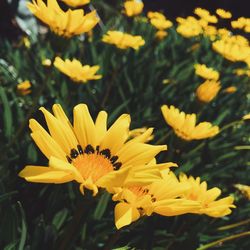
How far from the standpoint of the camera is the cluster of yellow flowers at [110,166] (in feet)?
1.59

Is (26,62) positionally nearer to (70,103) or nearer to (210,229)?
(70,103)

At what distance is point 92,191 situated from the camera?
0.52 metres

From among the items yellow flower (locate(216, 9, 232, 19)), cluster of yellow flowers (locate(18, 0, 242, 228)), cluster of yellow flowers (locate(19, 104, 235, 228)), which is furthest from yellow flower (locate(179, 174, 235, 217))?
yellow flower (locate(216, 9, 232, 19))

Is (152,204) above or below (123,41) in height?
above

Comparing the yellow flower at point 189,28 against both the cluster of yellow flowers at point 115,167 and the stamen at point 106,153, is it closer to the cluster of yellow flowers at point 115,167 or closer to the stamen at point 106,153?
the cluster of yellow flowers at point 115,167

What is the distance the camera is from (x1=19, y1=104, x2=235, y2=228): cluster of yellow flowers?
486 millimetres

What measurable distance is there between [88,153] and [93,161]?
35mm

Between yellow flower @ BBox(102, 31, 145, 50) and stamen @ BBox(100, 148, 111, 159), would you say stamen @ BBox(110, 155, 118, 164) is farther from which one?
yellow flower @ BBox(102, 31, 145, 50)

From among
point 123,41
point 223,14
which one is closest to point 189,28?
point 223,14

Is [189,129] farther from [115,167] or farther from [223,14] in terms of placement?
[223,14]

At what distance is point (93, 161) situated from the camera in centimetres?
59

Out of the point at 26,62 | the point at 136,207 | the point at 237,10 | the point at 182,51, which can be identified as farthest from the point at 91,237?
the point at 237,10

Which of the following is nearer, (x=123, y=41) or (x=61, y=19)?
(x=61, y=19)

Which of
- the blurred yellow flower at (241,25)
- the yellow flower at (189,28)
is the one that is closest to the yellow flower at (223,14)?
the blurred yellow flower at (241,25)
